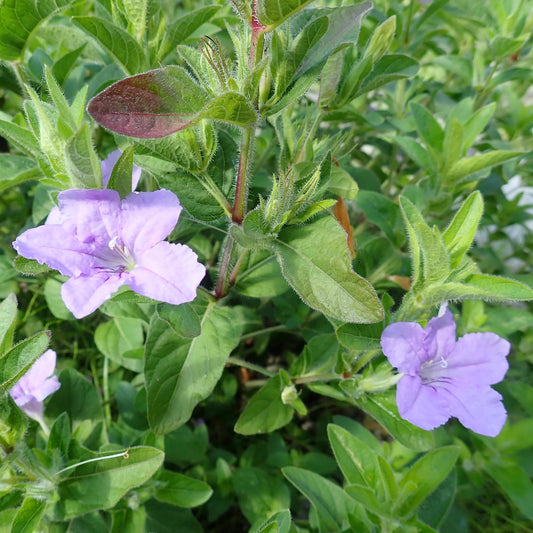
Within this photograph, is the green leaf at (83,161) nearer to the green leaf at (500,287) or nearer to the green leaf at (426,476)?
the green leaf at (500,287)

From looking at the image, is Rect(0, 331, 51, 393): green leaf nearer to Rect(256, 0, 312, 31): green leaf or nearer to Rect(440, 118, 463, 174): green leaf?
Rect(256, 0, 312, 31): green leaf

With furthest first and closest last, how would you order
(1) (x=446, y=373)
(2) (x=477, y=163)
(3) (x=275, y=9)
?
(2) (x=477, y=163)
(1) (x=446, y=373)
(3) (x=275, y=9)

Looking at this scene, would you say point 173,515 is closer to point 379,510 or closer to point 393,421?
point 379,510

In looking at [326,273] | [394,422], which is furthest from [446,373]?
[326,273]

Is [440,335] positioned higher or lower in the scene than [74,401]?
higher

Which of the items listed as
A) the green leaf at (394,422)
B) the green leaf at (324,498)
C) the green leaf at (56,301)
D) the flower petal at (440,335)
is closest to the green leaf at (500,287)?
the flower petal at (440,335)

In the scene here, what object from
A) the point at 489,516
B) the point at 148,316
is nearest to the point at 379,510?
the point at 148,316

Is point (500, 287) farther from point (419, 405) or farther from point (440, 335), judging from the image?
point (419, 405)
